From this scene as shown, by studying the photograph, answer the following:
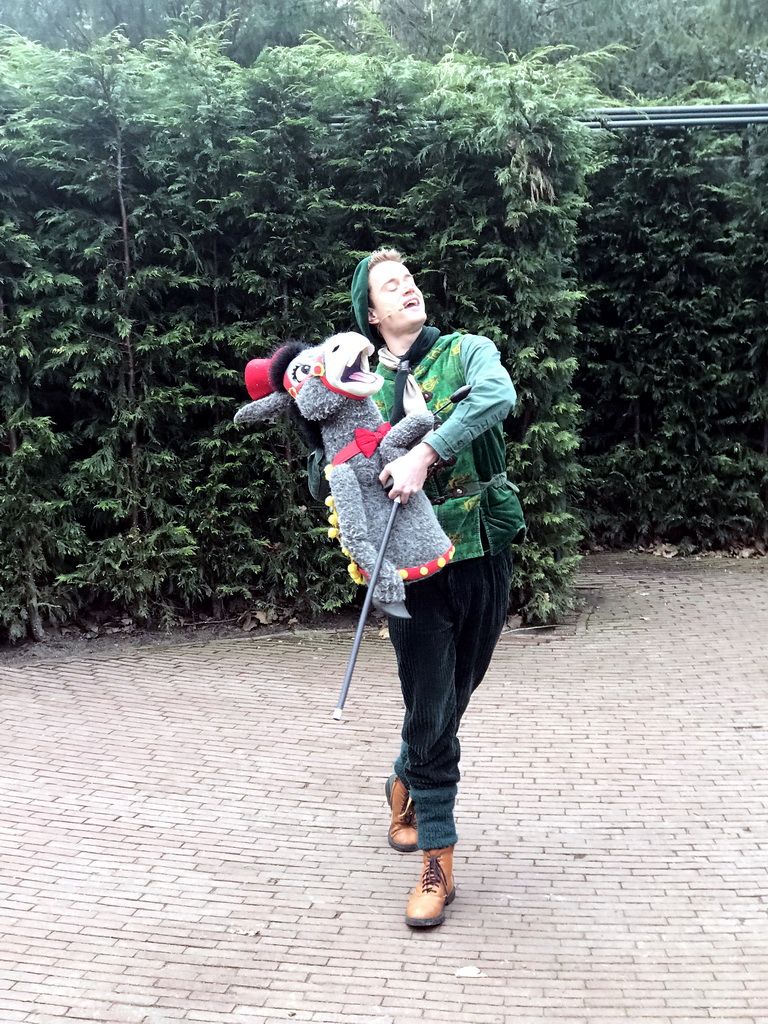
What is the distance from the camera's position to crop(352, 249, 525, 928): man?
3311mm

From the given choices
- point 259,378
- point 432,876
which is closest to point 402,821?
point 432,876

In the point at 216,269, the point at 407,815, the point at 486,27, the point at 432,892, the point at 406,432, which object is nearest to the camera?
the point at 406,432

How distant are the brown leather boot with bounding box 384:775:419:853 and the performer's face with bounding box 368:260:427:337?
67.3 inches

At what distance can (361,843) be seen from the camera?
401 cm

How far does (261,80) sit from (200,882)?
194 inches

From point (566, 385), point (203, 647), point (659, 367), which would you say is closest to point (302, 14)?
point (659, 367)

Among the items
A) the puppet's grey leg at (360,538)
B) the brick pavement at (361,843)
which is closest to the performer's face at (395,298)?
the puppet's grey leg at (360,538)

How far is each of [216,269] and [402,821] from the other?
13.6 ft

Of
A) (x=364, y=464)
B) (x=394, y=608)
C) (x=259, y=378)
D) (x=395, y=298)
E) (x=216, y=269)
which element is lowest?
(x=394, y=608)

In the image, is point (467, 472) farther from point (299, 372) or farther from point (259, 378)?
point (259, 378)

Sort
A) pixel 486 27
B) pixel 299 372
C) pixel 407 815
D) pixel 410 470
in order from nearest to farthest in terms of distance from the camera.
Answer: pixel 410 470
pixel 299 372
pixel 407 815
pixel 486 27

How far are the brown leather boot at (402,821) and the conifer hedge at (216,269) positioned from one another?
2.99 metres

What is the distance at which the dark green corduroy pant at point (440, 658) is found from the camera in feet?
10.8

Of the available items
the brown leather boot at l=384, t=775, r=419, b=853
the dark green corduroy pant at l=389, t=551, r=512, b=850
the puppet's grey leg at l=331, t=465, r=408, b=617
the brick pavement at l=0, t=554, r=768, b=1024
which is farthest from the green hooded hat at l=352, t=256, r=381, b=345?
the brick pavement at l=0, t=554, r=768, b=1024
